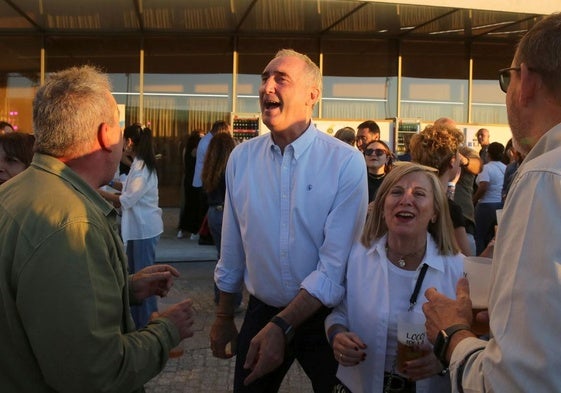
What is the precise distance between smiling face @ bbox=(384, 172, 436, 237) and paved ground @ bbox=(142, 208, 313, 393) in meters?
2.53

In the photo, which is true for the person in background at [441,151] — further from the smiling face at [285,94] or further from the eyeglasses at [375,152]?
the smiling face at [285,94]

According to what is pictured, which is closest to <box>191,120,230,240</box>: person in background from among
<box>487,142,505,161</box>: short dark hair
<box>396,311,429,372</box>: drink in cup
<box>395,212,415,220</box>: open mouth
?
<box>487,142,505,161</box>: short dark hair

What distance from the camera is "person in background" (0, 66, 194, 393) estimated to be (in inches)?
64.5

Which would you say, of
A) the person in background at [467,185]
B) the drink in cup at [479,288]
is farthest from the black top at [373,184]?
the drink in cup at [479,288]

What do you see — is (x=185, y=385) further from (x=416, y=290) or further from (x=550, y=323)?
(x=550, y=323)

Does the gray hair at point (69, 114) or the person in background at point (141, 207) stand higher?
the gray hair at point (69, 114)

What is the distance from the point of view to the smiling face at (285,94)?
294 cm

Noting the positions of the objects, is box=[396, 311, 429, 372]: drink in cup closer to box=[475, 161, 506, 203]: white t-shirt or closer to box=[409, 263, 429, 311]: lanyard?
box=[409, 263, 429, 311]: lanyard

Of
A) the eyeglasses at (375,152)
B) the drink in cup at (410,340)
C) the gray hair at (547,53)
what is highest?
the gray hair at (547,53)

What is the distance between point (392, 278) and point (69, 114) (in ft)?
5.01

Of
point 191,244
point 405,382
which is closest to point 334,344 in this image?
point 405,382

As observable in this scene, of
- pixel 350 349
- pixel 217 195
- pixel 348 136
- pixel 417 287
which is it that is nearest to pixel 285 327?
pixel 350 349

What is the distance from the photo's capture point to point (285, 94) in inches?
115

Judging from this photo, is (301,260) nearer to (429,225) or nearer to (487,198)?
(429,225)
